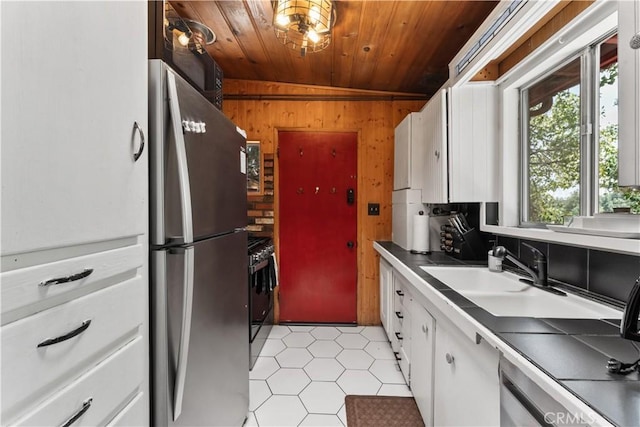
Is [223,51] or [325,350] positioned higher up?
[223,51]

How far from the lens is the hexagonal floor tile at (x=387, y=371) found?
6.89ft

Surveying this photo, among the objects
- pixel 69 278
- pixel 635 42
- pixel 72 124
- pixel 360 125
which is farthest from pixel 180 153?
pixel 360 125

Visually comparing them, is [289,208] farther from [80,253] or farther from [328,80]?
[80,253]

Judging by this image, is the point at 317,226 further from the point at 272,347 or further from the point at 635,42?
→ the point at 635,42

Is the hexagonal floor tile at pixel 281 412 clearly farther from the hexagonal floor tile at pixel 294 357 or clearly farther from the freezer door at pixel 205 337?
the hexagonal floor tile at pixel 294 357

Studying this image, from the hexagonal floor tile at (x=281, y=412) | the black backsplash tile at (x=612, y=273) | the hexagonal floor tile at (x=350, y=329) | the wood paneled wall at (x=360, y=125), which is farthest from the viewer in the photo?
the wood paneled wall at (x=360, y=125)

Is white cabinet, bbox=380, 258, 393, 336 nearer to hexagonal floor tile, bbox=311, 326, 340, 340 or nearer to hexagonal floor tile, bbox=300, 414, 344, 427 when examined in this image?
hexagonal floor tile, bbox=311, 326, 340, 340

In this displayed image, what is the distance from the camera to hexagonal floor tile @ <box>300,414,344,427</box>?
1679mm

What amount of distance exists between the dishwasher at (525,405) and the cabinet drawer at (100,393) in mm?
1061

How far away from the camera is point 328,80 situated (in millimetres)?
2895

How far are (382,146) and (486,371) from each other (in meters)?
2.51

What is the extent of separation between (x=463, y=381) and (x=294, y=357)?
65.4 inches

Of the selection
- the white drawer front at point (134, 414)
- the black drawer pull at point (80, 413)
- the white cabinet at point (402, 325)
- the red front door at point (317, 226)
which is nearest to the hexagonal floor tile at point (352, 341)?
the red front door at point (317, 226)

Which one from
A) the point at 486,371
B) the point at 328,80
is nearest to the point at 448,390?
the point at 486,371
